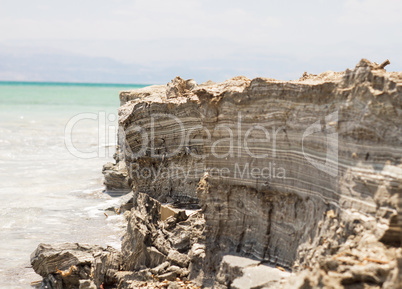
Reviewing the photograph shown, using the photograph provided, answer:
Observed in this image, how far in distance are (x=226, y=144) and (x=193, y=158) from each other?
9.13 ft

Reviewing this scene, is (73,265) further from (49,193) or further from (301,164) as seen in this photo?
(49,193)

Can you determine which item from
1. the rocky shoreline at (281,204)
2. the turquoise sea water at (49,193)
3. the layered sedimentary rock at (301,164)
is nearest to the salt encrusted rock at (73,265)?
the rocky shoreline at (281,204)

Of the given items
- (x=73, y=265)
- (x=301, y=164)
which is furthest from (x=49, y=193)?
(x=301, y=164)

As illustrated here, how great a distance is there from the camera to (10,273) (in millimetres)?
7703

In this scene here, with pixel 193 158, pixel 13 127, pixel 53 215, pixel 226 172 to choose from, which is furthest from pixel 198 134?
pixel 13 127

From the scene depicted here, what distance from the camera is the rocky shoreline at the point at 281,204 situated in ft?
14.0

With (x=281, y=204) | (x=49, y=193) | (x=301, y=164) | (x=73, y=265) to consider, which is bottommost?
(x=49, y=193)

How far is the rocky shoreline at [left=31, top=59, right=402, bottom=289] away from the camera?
427cm

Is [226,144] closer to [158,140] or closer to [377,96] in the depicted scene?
[377,96]

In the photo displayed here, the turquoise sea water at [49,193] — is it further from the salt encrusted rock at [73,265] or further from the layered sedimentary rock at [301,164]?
the layered sedimentary rock at [301,164]

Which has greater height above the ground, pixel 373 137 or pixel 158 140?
pixel 373 137

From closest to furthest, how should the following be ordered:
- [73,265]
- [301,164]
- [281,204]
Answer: [301,164], [281,204], [73,265]

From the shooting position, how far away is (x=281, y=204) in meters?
5.53

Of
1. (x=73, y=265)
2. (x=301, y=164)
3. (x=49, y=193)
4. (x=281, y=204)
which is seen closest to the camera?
(x=301, y=164)
